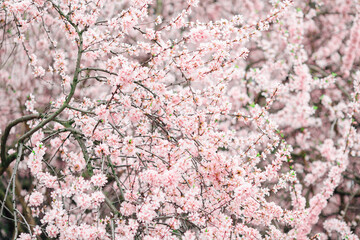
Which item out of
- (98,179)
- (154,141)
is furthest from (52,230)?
(154,141)

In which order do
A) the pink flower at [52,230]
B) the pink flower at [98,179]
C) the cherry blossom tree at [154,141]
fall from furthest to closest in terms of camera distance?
the pink flower at [52,230]
the cherry blossom tree at [154,141]
the pink flower at [98,179]

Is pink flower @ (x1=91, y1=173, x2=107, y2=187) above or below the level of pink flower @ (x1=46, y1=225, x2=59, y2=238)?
above

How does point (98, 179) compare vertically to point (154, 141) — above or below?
below

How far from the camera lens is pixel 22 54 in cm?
606

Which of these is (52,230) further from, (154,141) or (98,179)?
Answer: (154,141)

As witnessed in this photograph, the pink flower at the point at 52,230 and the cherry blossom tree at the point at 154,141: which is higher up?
the cherry blossom tree at the point at 154,141

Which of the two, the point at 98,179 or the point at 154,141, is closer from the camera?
the point at 98,179

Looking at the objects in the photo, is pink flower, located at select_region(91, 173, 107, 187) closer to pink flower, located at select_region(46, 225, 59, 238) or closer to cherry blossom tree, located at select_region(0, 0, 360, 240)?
cherry blossom tree, located at select_region(0, 0, 360, 240)

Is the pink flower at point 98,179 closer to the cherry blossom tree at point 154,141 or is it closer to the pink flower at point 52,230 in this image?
the cherry blossom tree at point 154,141

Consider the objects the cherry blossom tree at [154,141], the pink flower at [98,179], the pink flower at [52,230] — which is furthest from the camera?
the pink flower at [52,230]

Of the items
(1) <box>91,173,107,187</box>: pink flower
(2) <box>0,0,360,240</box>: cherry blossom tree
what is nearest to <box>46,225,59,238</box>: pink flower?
(2) <box>0,0,360,240</box>: cherry blossom tree

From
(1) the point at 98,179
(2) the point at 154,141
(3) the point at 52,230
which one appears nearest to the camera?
(1) the point at 98,179

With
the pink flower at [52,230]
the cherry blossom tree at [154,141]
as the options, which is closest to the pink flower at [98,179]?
the cherry blossom tree at [154,141]

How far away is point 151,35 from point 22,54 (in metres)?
4.25
